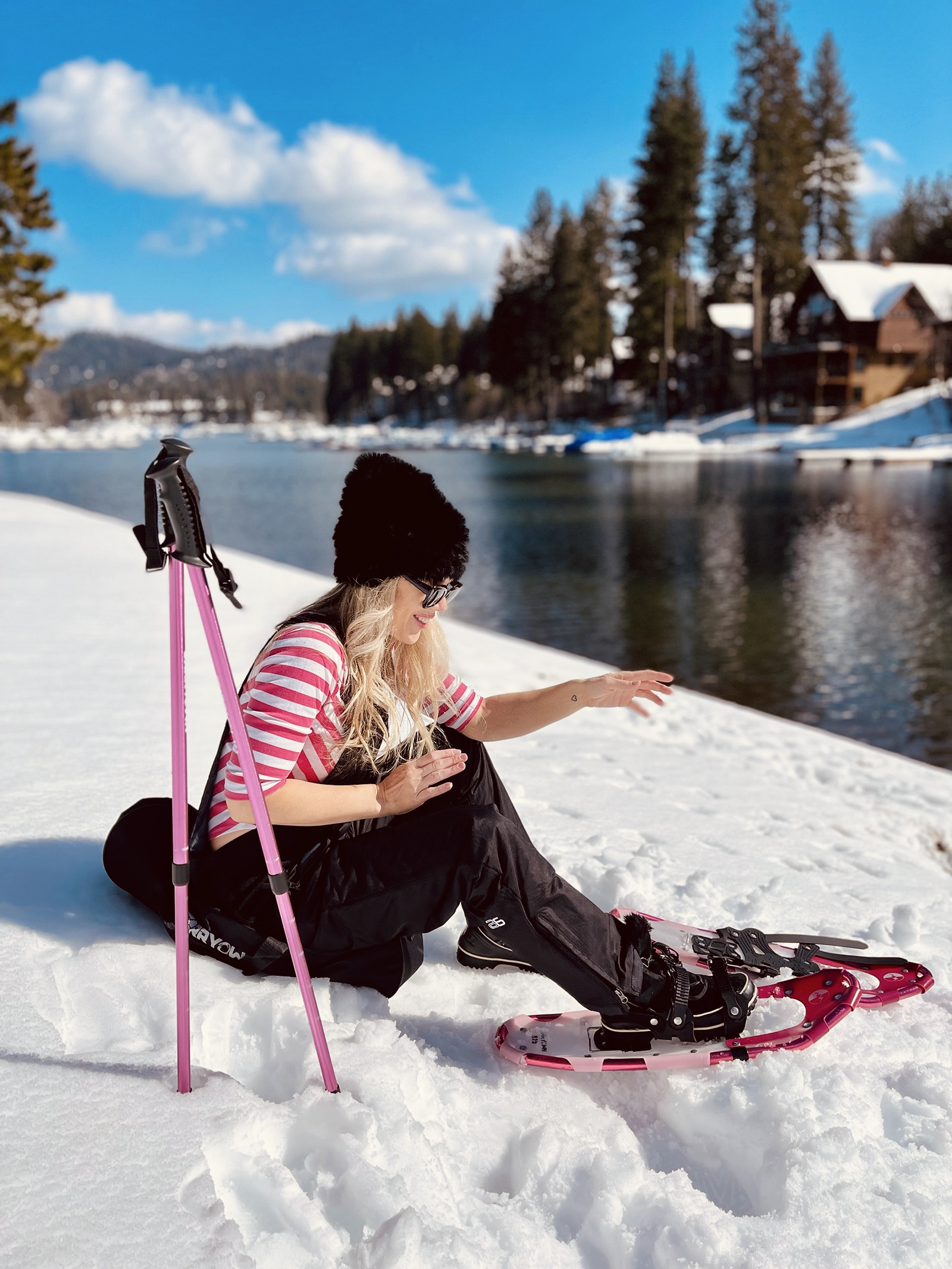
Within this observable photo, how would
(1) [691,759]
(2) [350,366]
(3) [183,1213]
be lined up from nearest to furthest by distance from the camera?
1. (3) [183,1213]
2. (1) [691,759]
3. (2) [350,366]

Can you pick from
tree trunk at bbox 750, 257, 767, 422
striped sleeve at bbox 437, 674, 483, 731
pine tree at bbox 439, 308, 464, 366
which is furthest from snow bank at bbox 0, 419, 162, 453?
striped sleeve at bbox 437, 674, 483, 731

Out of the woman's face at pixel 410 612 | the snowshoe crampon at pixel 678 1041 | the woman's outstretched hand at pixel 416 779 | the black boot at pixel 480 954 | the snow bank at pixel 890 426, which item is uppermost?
the snow bank at pixel 890 426

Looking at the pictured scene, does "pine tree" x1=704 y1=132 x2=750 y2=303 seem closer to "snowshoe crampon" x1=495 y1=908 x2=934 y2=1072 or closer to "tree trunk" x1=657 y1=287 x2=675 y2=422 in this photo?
"tree trunk" x1=657 y1=287 x2=675 y2=422

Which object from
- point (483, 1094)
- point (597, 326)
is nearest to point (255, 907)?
point (483, 1094)

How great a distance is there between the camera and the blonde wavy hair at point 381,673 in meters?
2.60

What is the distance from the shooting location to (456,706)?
3076 mm

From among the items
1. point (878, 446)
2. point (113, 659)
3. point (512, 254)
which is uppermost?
point (512, 254)

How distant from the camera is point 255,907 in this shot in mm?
2670

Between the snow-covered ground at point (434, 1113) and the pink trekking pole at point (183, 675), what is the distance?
0.67 feet

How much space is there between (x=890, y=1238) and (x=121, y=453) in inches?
3724

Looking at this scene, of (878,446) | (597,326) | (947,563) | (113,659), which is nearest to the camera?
(113,659)

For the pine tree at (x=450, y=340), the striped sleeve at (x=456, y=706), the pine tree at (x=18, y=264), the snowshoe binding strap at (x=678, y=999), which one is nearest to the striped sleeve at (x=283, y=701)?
the striped sleeve at (x=456, y=706)

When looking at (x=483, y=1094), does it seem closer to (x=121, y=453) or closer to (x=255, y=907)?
(x=255, y=907)

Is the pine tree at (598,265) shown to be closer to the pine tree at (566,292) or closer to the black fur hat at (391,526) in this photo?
the pine tree at (566,292)
